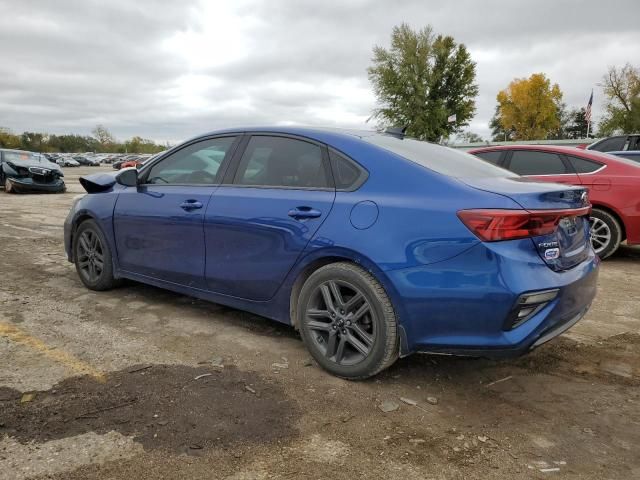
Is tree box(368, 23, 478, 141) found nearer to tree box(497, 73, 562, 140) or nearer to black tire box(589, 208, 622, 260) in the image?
tree box(497, 73, 562, 140)

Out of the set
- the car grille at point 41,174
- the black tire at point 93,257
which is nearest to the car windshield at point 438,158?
the black tire at point 93,257

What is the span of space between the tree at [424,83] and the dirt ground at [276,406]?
4187 centimetres

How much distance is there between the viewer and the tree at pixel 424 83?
4506 centimetres

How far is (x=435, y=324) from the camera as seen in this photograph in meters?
2.75

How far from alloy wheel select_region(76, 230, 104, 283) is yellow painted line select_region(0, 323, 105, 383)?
39.9 inches

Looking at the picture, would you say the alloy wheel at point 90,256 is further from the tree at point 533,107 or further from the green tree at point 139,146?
the green tree at point 139,146

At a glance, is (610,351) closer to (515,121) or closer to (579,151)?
Answer: (579,151)

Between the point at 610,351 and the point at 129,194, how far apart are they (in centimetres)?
392

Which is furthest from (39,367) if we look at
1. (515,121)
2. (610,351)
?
(515,121)

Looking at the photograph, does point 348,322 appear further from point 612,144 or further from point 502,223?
point 612,144

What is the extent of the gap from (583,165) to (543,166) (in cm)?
51

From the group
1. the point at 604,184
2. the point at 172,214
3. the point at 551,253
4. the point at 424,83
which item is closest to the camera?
the point at 551,253

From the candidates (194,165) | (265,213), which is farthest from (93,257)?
(265,213)

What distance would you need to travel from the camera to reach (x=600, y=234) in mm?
6645
